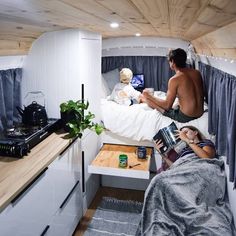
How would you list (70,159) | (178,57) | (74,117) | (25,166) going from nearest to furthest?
(25,166) → (70,159) → (74,117) → (178,57)

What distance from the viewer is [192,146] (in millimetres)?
2422

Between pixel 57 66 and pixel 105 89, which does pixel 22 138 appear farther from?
pixel 105 89

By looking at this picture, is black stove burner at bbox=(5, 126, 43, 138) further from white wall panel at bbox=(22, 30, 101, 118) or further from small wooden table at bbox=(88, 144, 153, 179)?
small wooden table at bbox=(88, 144, 153, 179)

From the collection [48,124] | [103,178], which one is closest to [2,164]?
[48,124]

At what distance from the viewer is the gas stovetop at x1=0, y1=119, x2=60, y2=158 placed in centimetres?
184

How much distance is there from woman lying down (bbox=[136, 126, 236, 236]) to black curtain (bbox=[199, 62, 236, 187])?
239mm

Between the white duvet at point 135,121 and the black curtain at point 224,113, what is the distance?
0.47m

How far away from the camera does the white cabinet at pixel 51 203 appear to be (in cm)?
145

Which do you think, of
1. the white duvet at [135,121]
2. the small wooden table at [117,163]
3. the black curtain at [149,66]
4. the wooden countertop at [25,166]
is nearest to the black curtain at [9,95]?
the wooden countertop at [25,166]

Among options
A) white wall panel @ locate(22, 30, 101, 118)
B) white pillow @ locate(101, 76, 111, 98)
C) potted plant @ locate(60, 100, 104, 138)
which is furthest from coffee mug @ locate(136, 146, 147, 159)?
Answer: white pillow @ locate(101, 76, 111, 98)

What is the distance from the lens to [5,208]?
1346mm

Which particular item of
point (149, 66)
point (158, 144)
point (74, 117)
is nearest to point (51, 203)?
point (74, 117)

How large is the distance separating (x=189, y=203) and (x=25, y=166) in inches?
43.6

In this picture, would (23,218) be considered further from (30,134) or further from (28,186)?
(30,134)
